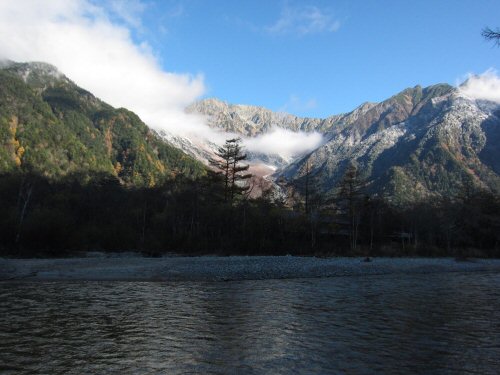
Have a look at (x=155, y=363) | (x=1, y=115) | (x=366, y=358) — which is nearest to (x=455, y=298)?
(x=366, y=358)

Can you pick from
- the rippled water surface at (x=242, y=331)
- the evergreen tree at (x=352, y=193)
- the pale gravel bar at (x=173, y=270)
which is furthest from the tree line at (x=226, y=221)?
the rippled water surface at (x=242, y=331)

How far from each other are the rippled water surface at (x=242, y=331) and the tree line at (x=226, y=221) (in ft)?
91.9

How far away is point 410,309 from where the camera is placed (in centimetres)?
2119

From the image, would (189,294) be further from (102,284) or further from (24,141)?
(24,141)

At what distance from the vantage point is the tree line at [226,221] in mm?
55094

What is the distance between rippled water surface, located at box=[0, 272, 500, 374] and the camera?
1177cm

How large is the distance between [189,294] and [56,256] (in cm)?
2981

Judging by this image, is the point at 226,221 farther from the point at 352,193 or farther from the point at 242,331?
the point at 242,331

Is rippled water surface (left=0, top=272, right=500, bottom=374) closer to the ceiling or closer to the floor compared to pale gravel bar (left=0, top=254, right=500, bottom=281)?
closer to the floor

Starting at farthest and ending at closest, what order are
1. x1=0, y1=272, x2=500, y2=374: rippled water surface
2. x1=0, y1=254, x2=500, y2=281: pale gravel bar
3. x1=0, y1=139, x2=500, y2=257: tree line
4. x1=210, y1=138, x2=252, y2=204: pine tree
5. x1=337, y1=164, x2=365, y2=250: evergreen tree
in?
x1=210, y1=138, x2=252, y2=204: pine tree < x1=337, y1=164, x2=365, y2=250: evergreen tree < x1=0, y1=139, x2=500, y2=257: tree line < x1=0, y1=254, x2=500, y2=281: pale gravel bar < x1=0, y1=272, x2=500, y2=374: rippled water surface

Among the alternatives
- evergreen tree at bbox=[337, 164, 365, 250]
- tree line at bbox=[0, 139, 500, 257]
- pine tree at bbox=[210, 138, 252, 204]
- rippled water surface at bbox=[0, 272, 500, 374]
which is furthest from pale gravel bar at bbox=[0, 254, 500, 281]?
pine tree at bbox=[210, 138, 252, 204]

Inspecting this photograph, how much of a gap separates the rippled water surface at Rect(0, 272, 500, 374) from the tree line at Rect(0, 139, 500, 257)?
2801cm

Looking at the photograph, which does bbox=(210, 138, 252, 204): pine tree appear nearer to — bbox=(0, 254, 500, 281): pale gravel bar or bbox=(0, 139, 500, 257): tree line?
bbox=(0, 139, 500, 257): tree line

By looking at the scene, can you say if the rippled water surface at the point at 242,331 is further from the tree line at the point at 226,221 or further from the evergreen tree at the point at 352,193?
the evergreen tree at the point at 352,193
